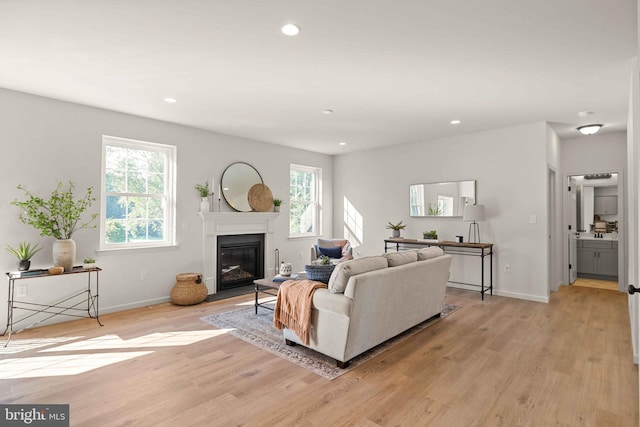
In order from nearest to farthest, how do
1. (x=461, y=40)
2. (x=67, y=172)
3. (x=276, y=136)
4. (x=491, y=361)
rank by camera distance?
1. (x=461, y=40)
2. (x=491, y=361)
3. (x=67, y=172)
4. (x=276, y=136)

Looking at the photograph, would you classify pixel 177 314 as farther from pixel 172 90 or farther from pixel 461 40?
pixel 461 40

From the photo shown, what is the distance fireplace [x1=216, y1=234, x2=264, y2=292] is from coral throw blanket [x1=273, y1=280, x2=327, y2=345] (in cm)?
255

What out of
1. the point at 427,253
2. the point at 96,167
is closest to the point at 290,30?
the point at 427,253

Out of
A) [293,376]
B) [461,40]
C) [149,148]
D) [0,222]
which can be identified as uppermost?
[461,40]

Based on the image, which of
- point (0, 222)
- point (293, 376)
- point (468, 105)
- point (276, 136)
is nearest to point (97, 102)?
point (0, 222)

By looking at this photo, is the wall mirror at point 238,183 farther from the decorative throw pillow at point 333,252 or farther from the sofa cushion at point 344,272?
the sofa cushion at point 344,272

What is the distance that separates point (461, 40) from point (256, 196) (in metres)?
4.14

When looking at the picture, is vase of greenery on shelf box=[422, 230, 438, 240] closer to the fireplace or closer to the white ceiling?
the white ceiling

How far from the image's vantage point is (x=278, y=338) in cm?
343

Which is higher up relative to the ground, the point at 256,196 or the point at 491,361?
the point at 256,196

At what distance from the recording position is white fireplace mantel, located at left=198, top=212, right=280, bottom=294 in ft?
17.4

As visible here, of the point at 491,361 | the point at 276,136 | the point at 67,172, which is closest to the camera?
the point at 491,361

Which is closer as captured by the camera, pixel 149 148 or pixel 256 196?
pixel 149 148

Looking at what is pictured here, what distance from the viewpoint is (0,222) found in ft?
11.9
